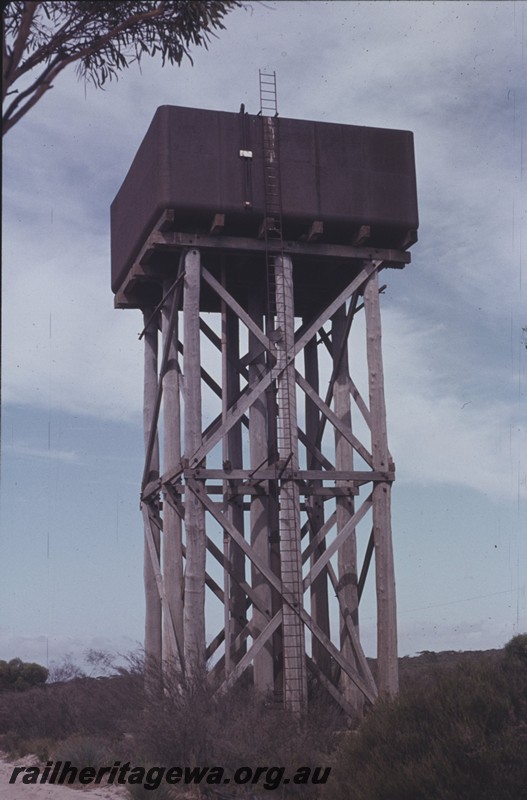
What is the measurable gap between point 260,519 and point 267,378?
7.65 feet

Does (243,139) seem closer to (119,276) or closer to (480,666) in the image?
(119,276)

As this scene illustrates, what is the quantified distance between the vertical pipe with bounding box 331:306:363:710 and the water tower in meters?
0.03

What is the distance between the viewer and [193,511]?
16.8 m

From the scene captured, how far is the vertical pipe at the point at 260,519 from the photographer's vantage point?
58.3ft

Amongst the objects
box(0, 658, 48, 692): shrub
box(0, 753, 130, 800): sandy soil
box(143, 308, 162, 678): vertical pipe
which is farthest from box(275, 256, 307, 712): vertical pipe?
box(0, 658, 48, 692): shrub

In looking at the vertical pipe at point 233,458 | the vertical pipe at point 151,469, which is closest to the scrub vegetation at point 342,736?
the vertical pipe at point 151,469

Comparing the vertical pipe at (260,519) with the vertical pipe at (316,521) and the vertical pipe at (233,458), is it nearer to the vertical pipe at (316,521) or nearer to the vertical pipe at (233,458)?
the vertical pipe at (233,458)

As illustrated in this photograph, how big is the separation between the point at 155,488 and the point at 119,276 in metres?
3.88

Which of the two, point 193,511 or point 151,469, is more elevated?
point 151,469

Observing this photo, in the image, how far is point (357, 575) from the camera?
18.9m

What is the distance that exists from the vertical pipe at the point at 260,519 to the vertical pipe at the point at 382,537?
5.53 feet

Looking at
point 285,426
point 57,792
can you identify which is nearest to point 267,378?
point 285,426

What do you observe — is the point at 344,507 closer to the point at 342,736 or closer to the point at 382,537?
the point at 382,537

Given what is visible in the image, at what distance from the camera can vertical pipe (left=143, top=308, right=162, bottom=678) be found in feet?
65.5
